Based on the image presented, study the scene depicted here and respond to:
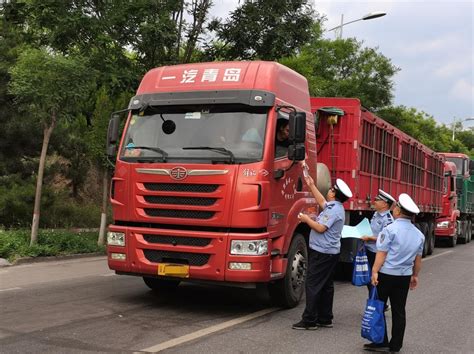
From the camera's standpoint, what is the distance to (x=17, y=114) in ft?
46.1

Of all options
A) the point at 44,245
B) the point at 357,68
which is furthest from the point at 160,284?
the point at 357,68

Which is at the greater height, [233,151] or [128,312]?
[233,151]

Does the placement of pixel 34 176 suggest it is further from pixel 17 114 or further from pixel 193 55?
pixel 193 55

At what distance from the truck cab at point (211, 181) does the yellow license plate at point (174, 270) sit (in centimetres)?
1

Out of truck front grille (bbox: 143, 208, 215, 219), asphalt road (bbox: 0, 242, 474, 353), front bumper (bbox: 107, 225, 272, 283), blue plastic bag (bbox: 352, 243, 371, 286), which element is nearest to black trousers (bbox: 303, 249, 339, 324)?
asphalt road (bbox: 0, 242, 474, 353)

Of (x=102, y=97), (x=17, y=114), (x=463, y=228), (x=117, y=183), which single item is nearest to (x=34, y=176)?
(x=17, y=114)

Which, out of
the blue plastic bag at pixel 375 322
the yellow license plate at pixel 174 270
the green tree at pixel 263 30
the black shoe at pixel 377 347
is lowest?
the black shoe at pixel 377 347

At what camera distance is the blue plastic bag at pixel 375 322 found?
5.39 meters

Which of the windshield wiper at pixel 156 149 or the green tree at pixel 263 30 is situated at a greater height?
the green tree at pixel 263 30

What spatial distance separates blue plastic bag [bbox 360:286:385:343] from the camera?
5391mm

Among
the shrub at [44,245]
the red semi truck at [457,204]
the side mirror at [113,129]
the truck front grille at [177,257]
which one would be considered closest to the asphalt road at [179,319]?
the truck front grille at [177,257]

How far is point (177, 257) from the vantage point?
6613 mm

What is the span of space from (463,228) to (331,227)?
61.0 ft

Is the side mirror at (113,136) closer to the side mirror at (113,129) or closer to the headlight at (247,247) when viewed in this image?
the side mirror at (113,129)
